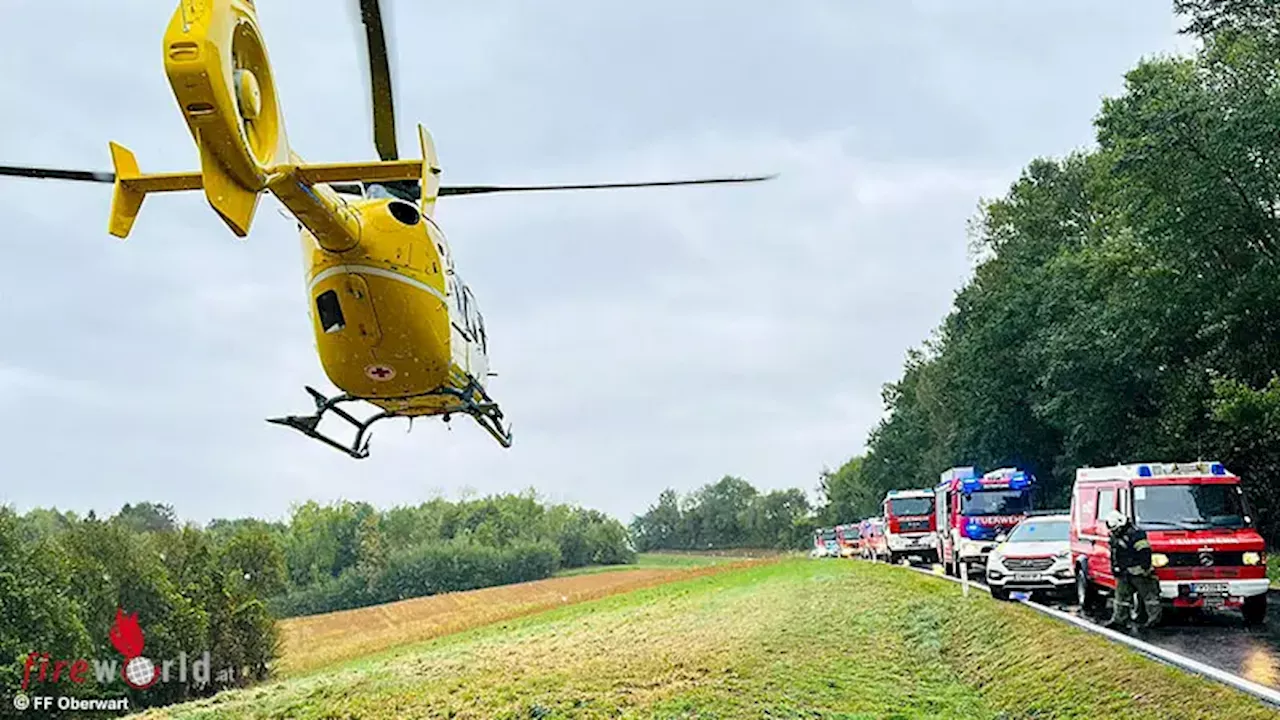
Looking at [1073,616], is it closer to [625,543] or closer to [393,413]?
[393,413]

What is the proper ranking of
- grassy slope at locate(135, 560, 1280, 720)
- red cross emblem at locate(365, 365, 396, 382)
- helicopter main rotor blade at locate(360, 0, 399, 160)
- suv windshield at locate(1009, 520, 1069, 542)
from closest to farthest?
helicopter main rotor blade at locate(360, 0, 399, 160)
red cross emblem at locate(365, 365, 396, 382)
grassy slope at locate(135, 560, 1280, 720)
suv windshield at locate(1009, 520, 1069, 542)

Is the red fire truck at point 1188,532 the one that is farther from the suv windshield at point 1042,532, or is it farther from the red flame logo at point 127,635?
the red flame logo at point 127,635

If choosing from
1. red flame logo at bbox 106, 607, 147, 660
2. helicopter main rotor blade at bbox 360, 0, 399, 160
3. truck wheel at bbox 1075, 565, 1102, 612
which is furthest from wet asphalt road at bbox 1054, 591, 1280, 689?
red flame logo at bbox 106, 607, 147, 660

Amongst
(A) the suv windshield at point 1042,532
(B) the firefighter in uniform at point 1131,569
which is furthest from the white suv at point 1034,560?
(B) the firefighter in uniform at point 1131,569

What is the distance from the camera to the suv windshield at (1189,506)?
19234 millimetres

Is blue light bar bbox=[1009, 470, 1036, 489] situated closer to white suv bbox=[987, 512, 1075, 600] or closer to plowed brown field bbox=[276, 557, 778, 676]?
white suv bbox=[987, 512, 1075, 600]

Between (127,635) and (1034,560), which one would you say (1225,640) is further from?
(127,635)

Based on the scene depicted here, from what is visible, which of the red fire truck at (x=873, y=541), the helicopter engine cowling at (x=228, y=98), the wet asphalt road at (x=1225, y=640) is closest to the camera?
the helicopter engine cowling at (x=228, y=98)

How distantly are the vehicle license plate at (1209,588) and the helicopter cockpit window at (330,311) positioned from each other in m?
13.5

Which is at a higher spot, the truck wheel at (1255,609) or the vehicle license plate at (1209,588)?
the vehicle license plate at (1209,588)

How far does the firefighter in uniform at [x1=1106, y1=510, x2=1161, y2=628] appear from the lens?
18.5 m

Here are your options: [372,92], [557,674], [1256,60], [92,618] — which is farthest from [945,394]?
[372,92]

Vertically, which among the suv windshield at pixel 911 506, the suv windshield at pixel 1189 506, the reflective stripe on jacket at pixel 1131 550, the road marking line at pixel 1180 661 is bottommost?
the road marking line at pixel 1180 661

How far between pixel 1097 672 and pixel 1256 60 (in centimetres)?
2399
